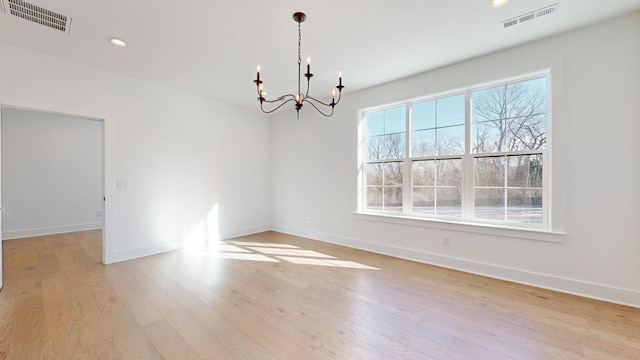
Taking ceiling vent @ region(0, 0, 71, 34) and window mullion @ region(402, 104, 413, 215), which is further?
window mullion @ region(402, 104, 413, 215)

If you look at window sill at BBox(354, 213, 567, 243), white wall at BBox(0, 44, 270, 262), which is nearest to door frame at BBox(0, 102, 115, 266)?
white wall at BBox(0, 44, 270, 262)

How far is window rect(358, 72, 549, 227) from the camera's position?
2943 mm

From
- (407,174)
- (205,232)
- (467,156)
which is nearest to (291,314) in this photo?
(407,174)

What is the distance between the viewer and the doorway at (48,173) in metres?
4.88

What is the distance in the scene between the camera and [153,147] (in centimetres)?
400

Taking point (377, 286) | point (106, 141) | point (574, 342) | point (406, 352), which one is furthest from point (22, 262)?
point (574, 342)

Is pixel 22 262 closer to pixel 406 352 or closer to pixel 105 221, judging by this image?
pixel 105 221

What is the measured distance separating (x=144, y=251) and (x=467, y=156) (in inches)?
191

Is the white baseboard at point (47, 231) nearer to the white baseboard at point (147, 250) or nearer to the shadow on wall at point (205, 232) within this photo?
the white baseboard at point (147, 250)

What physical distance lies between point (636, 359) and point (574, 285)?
1.04 m

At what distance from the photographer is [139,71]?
11.6 ft

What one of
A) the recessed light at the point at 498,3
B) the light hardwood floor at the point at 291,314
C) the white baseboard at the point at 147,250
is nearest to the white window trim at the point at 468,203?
the light hardwood floor at the point at 291,314

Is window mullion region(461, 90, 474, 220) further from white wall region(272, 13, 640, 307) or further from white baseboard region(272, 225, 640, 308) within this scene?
white baseboard region(272, 225, 640, 308)

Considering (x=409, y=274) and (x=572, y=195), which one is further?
(x=409, y=274)
